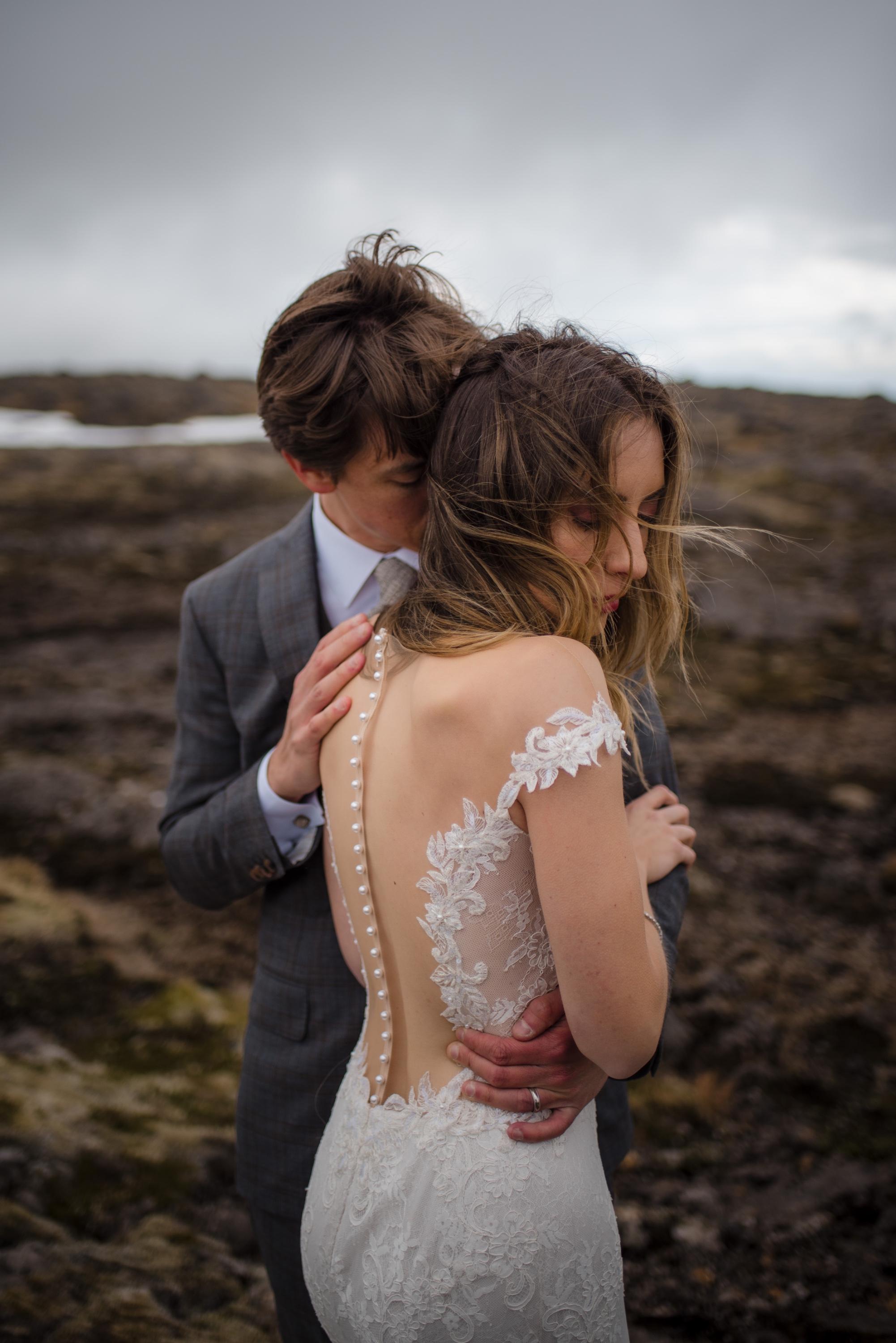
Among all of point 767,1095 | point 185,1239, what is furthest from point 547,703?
point 767,1095

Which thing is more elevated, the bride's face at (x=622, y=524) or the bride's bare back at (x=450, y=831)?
the bride's face at (x=622, y=524)

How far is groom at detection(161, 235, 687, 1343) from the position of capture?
1.83 metres

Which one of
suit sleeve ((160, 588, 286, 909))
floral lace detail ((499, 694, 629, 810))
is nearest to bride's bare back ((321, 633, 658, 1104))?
floral lace detail ((499, 694, 629, 810))

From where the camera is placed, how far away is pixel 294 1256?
1.89m

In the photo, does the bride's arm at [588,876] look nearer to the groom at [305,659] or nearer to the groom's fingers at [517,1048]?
the groom's fingers at [517,1048]

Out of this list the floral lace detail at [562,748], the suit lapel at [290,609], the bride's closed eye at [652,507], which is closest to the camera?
the floral lace detail at [562,748]

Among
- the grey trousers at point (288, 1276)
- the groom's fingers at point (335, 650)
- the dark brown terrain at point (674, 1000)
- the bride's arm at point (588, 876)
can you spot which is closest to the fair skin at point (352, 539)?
the groom's fingers at point (335, 650)

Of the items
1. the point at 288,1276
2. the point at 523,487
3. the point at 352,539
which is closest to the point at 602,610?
the point at 523,487

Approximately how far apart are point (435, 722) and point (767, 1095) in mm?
3399

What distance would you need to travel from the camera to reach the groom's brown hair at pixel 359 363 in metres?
1.80

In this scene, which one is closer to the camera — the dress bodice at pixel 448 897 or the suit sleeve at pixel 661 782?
the dress bodice at pixel 448 897

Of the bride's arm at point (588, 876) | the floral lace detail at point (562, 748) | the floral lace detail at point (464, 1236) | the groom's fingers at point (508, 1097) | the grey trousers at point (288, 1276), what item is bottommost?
the grey trousers at point (288, 1276)

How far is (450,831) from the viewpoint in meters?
1.23

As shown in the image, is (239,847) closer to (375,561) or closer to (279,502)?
(375,561)
